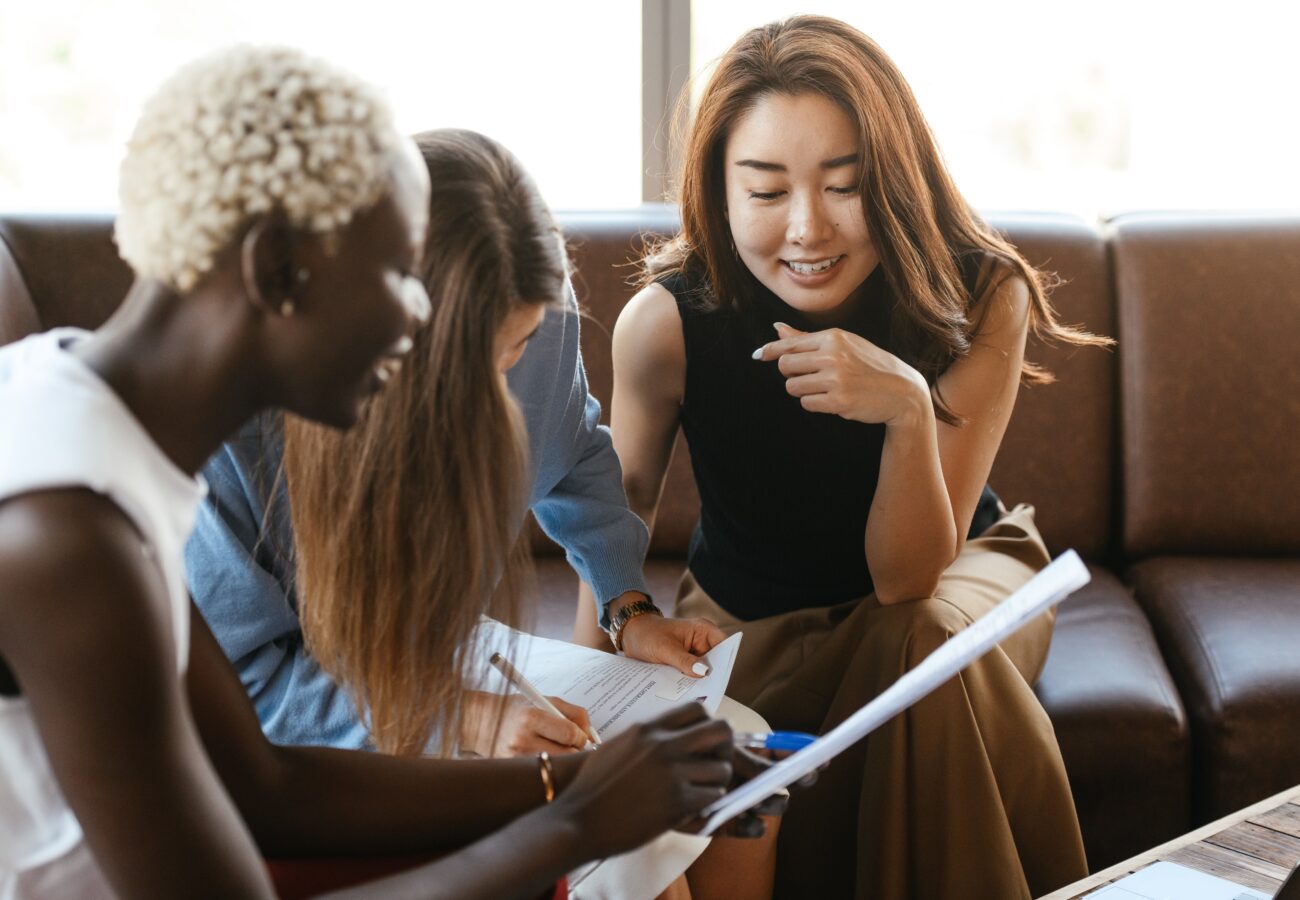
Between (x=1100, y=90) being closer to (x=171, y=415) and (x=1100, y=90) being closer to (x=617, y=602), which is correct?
(x=617, y=602)

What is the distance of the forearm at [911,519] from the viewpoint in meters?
1.64

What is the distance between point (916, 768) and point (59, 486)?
3.55 ft

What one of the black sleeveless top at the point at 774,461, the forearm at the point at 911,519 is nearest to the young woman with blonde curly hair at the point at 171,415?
the forearm at the point at 911,519

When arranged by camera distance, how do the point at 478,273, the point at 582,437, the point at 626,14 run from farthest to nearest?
the point at 626,14 < the point at 582,437 < the point at 478,273

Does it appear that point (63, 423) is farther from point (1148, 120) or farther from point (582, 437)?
point (1148, 120)

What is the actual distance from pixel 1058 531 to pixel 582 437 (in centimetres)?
106

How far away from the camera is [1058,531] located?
91.5 inches

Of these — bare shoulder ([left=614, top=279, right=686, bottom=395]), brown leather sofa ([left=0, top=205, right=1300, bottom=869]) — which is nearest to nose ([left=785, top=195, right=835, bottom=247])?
bare shoulder ([left=614, top=279, right=686, bottom=395])

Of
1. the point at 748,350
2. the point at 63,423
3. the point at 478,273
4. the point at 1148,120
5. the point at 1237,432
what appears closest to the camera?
the point at 63,423

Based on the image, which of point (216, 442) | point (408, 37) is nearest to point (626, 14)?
point (408, 37)

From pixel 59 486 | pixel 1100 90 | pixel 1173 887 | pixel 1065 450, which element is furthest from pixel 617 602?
pixel 1100 90

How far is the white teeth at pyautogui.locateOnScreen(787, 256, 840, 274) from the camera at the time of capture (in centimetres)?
171

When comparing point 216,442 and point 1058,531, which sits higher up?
point 216,442

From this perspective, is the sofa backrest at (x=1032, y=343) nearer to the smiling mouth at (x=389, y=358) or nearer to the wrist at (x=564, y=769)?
the wrist at (x=564, y=769)
